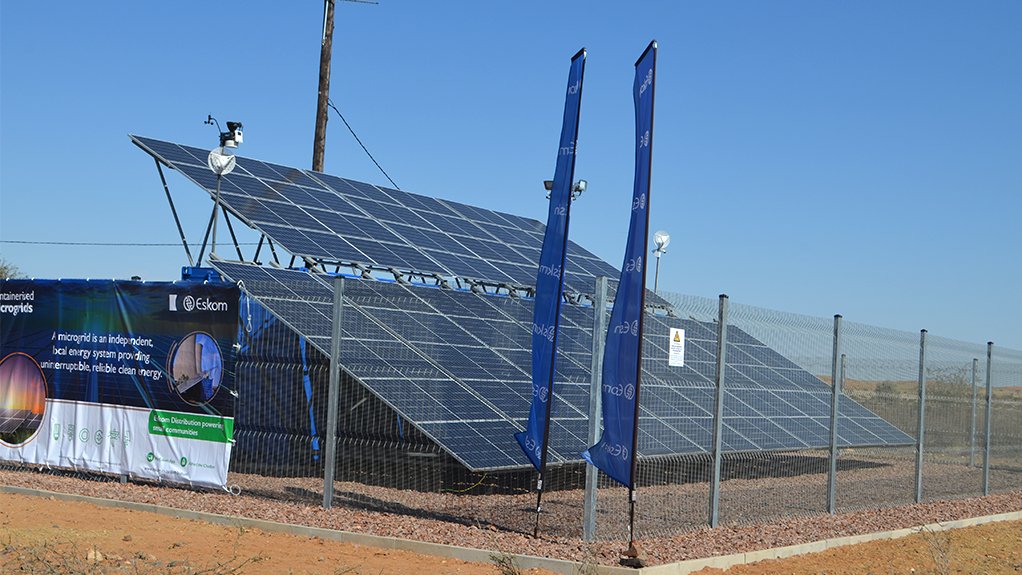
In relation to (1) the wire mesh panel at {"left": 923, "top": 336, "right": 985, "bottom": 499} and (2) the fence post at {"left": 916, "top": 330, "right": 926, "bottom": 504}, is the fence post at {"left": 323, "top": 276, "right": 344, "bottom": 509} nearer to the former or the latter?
(2) the fence post at {"left": 916, "top": 330, "right": 926, "bottom": 504}

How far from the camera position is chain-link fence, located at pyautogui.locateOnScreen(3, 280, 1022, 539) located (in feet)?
42.8

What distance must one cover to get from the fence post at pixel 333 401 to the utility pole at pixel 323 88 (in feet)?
49.9

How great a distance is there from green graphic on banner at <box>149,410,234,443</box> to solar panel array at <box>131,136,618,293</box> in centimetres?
421

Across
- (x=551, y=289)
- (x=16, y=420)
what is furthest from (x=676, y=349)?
(x=16, y=420)

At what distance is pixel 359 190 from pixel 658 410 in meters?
11.4

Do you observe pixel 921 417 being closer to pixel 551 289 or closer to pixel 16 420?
pixel 551 289

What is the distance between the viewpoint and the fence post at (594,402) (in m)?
11.2

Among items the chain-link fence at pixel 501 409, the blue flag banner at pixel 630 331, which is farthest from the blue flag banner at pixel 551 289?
the blue flag banner at pixel 630 331

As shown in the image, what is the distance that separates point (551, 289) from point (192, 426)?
5.10 meters

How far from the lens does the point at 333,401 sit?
1264cm

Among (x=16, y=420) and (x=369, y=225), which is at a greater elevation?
(x=369, y=225)

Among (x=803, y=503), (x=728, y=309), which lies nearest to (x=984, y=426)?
(x=803, y=503)

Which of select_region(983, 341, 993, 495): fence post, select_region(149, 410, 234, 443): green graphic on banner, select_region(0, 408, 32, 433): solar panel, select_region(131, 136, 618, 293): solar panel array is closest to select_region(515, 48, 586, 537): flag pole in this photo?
select_region(149, 410, 234, 443): green graphic on banner

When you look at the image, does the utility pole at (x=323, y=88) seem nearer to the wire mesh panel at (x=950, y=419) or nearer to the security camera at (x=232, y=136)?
the security camera at (x=232, y=136)
